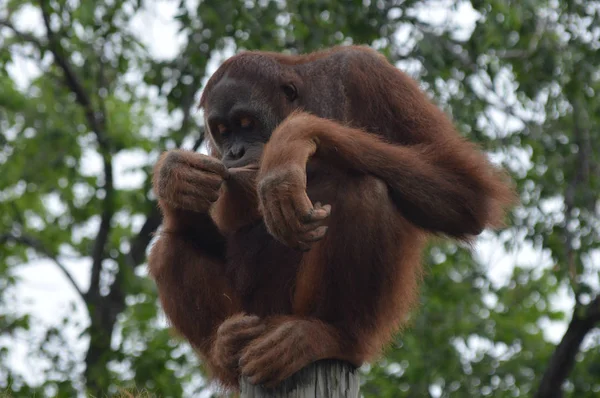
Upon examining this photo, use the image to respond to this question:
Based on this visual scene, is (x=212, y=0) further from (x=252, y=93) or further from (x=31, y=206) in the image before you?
(x=31, y=206)

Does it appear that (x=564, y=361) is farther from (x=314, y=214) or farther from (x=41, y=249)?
(x=41, y=249)

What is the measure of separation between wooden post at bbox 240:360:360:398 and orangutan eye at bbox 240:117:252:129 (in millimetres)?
1103

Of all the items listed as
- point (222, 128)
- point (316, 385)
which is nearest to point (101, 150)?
point (222, 128)

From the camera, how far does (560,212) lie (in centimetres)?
728

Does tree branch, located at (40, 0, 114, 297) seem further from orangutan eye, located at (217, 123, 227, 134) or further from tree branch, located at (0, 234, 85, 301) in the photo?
orangutan eye, located at (217, 123, 227, 134)

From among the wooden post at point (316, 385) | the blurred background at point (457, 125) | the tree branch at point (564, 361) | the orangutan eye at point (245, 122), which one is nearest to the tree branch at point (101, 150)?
the blurred background at point (457, 125)

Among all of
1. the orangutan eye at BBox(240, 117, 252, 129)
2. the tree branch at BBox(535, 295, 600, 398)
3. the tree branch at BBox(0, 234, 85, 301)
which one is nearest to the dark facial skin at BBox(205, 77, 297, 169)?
the orangutan eye at BBox(240, 117, 252, 129)

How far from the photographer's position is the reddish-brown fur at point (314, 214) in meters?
3.28

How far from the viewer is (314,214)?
9.75 feet

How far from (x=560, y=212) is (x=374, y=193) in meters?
4.34

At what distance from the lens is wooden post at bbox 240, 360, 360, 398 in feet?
10.4

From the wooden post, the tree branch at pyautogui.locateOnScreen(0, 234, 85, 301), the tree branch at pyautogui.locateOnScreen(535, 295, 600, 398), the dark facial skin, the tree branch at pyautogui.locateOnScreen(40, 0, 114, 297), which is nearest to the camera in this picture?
the wooden post

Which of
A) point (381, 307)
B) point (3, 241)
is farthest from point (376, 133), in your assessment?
point (3, 241)

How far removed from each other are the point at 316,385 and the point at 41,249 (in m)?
6.25
